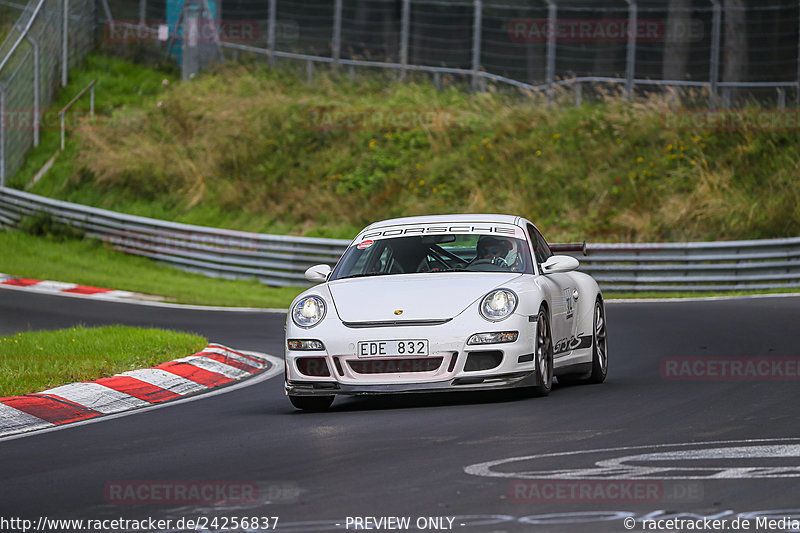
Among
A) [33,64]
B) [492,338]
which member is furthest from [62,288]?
[492,338]

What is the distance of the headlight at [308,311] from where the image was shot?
8.82 metres

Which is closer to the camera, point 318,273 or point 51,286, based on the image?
point 318,273

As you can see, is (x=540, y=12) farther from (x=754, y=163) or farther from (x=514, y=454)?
(x=514, y=454)

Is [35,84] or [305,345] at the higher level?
[35,84]

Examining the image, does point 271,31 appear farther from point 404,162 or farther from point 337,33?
point 404,162

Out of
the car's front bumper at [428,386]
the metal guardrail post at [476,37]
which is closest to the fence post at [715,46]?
the metal guardrail post at [476,37]

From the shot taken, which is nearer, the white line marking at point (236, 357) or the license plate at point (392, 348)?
the license plate at point (392, 348)

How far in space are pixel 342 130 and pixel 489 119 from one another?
3.86 metres

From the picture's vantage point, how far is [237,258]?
2500 centimetres

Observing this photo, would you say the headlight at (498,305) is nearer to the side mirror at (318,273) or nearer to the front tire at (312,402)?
the front tire at (312,402)

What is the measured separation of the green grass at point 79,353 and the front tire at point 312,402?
217cm

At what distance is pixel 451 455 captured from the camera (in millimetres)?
6598

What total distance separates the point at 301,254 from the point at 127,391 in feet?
46.6

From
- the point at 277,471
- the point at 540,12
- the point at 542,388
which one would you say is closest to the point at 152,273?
the point at 540,12
